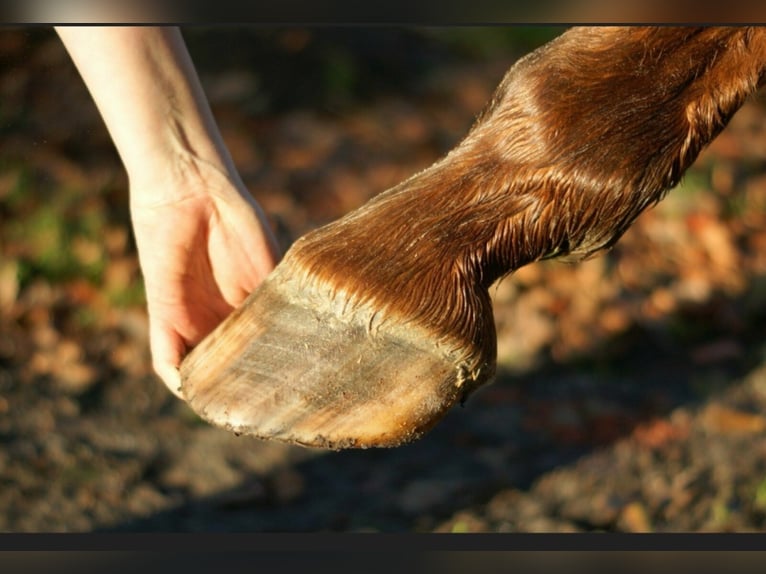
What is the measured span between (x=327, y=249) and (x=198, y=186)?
1.27 ft

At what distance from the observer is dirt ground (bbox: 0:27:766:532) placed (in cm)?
221

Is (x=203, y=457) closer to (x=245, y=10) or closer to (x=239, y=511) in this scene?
(x=239, y=511)

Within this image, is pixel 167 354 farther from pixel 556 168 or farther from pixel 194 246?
pixel 556 168

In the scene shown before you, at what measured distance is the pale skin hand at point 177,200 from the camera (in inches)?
51.5

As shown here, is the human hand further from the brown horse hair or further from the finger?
the brown horse hair

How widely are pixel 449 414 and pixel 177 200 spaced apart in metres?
1.22

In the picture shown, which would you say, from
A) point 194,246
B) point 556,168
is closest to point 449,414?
point 194,246

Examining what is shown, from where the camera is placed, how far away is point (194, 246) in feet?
4.87

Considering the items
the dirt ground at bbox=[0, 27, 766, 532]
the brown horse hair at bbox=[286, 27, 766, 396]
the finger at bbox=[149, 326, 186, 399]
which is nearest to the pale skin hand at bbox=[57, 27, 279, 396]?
the finger at bbox=[149, 326, 186, 399]

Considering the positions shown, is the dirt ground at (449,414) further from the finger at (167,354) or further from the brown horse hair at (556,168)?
the brown horse hair at (556,168)

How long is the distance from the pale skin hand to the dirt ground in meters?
0.80

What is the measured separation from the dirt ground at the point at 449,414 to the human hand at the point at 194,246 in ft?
2.62

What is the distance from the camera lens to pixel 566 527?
213cm

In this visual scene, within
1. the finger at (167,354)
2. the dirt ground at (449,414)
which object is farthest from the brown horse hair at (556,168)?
the dirt ground at (449,414)
